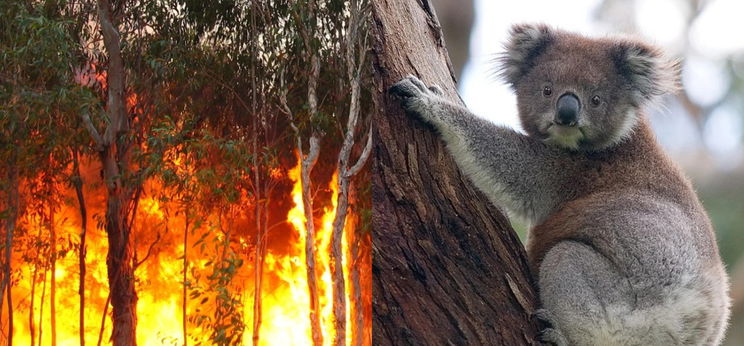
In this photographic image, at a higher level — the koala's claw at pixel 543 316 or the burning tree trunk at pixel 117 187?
the burning tree trunk at pixel 117 187

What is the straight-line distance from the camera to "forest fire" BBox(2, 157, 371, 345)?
247 centimetres

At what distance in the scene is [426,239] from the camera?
235 centimetres

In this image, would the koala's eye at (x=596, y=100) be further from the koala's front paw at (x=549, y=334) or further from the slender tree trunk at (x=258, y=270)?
the slender tree trunk at (x=258, y=270)

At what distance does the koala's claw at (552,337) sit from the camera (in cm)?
251

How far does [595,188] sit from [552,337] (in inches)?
31.3

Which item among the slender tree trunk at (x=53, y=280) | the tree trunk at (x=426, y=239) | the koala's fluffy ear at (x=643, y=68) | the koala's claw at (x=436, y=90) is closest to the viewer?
the tree trunk at (x=426, y=239)

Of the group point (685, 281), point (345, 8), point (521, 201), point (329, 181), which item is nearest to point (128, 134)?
point (329, 181)

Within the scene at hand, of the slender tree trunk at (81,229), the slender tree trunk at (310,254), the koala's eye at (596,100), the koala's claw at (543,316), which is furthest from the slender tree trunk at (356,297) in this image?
the koala's eye at (596,100)

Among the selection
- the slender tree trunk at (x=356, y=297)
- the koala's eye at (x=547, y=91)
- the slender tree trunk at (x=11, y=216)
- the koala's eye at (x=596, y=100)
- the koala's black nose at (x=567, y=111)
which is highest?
the koala's eye at (x=547, y=91)

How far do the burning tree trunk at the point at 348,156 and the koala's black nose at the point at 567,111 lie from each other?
0.74m

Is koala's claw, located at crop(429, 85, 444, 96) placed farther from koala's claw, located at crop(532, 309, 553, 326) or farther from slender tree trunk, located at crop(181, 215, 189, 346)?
slender tree trunk, located at crop(181, 215, 189, 346)

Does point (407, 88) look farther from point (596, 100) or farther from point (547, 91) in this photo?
point (596, 100)

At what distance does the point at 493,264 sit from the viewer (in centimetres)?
246

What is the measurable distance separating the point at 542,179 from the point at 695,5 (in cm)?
601
